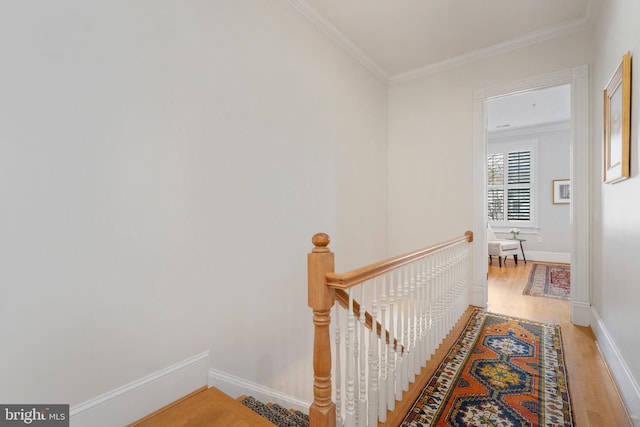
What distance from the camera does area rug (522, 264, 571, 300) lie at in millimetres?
4227

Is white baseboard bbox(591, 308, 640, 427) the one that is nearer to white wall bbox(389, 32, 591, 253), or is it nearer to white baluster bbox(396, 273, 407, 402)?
white baluster bbox(396, 273, 407, 402)

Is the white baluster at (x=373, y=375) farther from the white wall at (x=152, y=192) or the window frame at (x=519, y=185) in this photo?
the window frame at (x=519, y=185)

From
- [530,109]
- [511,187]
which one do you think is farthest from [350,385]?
[511,187]

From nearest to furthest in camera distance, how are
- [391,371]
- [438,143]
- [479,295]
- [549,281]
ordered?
[391,371], [479,295], [438,143], [549,281]

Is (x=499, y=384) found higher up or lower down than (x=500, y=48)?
lower down

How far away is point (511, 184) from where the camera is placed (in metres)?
7.04

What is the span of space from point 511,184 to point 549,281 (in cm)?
287

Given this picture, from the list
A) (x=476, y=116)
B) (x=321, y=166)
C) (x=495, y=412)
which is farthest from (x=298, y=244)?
(x=476, y=116)

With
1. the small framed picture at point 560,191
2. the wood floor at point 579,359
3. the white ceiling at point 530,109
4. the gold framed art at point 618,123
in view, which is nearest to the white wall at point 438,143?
the white ceiling at point 530,109

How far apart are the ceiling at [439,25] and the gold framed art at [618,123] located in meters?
1.11

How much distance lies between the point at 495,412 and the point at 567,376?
79 cm

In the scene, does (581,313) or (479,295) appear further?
(479,295)

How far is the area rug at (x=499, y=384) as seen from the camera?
1769 millimetres

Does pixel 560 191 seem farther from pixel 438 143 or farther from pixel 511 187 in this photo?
pixel 438 143
